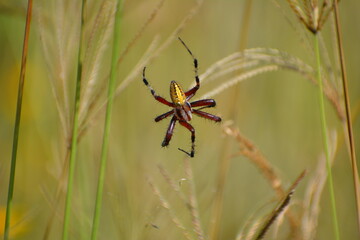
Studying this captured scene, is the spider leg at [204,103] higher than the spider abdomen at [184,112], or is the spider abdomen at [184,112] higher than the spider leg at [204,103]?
the spider leg at [204,103]

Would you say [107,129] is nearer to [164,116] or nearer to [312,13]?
[312,13]

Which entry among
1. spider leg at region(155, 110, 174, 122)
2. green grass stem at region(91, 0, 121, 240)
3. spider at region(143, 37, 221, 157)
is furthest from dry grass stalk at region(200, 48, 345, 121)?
spider leg at region(155, 110, 174, 122)

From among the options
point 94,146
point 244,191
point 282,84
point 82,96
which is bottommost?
point 244,191

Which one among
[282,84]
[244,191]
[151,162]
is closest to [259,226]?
[151,162]

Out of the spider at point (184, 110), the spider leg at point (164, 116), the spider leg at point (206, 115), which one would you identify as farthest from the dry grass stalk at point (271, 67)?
the spider leg at point (164, 116)

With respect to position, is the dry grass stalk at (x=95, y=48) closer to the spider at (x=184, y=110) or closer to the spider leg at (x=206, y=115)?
the spider at (x=184, y=110)

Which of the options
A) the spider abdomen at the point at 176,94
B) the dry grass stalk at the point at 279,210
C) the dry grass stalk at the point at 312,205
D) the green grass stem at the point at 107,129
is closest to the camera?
the dry grass stalk at the point at 279,210

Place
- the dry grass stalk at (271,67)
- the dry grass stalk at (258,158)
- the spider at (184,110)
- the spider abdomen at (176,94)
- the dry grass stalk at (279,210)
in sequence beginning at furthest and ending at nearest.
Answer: the spider at (184,110) < the spider abdomen at (176,94) < the dry grass stalk at (258,158) < the dry grass stalk at (271,67) < the dry grass stalk at (279,210)

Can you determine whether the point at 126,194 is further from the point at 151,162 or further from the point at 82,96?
the point at 151,162
